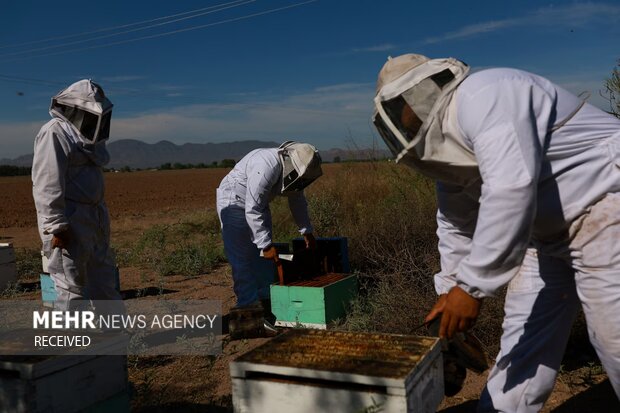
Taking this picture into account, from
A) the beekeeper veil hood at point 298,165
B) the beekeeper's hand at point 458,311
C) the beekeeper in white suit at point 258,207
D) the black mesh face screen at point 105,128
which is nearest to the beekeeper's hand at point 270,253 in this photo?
the beekeeper in white suit at point 258,207

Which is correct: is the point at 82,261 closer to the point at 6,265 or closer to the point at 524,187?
the point at 524,187

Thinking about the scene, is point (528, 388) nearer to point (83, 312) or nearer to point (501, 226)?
point (501, 226)

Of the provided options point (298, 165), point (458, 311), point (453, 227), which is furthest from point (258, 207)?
point (458, 311)

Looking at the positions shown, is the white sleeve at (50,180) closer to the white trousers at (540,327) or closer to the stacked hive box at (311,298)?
the stacked hive box at (311,298)

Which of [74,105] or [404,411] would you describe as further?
[74,105]

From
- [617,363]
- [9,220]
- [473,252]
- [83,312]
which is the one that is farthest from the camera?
[9,220]

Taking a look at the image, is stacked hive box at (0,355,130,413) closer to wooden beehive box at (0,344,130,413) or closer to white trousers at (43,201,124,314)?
wooden beehive box at (0,344,130,413)

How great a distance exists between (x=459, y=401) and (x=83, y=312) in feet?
8.25

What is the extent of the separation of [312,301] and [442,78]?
2756mm

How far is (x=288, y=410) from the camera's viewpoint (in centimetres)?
204

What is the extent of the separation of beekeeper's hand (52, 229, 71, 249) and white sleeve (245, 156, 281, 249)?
146cm

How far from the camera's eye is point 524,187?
1.89 metres

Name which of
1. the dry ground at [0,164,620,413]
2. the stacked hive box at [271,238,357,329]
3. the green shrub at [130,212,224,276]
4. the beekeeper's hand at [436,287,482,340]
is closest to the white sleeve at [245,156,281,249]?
the stacked hive box at [271,238,357,329]

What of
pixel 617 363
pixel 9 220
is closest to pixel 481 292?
pixel 617 363
